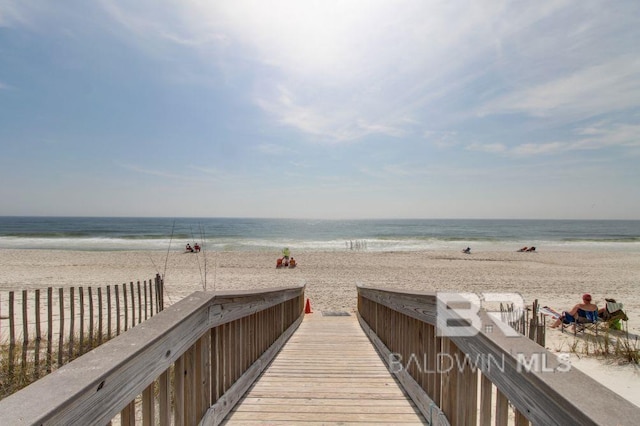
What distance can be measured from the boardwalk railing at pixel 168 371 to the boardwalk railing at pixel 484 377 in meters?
1.45

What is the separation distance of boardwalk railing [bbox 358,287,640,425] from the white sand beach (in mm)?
5745

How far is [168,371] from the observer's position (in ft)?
7.72

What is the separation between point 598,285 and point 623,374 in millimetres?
14158

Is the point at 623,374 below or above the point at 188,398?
below

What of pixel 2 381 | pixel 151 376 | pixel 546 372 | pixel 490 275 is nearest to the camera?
pixel 546 372

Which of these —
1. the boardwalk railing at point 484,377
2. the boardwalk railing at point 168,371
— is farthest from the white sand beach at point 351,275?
the boardwalk railing at point 168,371

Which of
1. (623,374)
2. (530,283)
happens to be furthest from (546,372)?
(530,283)

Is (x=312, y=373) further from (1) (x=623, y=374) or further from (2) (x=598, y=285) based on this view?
(2) (x=598, y=285)

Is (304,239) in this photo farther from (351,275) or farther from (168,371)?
(168,371)

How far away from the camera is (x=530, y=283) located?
16.5 metres

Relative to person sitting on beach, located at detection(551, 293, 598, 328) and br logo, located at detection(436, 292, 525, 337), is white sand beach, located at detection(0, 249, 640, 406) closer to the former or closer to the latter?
person sitting on beach, located at detection(551, 293, 598, 328)

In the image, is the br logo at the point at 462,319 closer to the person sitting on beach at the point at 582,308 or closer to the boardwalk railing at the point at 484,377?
the boardwalk railing at the point at 484,377

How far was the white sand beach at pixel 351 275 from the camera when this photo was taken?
1366 cm

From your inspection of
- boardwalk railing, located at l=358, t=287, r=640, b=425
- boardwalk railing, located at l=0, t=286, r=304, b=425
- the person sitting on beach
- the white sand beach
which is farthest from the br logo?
the person sitting on beach
